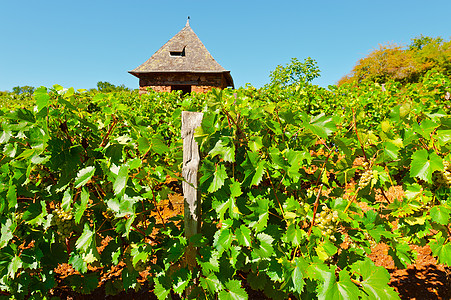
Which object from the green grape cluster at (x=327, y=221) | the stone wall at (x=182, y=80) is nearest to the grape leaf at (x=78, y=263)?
the green grape cluster at (x=327, y=221)

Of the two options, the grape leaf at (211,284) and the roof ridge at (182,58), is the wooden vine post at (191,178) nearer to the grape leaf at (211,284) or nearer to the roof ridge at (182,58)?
the grape leaf at (211,284)

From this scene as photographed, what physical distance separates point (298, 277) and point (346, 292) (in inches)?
9.1

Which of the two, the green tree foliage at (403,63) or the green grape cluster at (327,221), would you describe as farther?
the green tree foliage at (403,63)

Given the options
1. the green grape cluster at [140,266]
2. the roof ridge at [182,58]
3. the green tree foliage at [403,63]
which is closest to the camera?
the green grape cluster at [140,266]

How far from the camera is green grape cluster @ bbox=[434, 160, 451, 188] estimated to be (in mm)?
1445

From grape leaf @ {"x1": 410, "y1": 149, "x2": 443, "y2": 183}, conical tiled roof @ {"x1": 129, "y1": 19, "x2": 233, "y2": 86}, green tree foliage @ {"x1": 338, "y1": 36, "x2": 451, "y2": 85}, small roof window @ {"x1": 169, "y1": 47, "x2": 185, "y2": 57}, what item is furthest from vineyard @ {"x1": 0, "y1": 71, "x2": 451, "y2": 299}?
green tree foliage @ {"x1": 338, "y1": 36, "x2": 451, "y2": 85}

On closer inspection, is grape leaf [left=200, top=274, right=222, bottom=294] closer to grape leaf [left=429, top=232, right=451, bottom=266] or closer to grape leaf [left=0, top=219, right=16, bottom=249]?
grape leaf [left=0, top=219, right=16, bottom=249]

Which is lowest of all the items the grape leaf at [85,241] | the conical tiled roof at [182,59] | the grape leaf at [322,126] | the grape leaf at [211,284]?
the grape leaf at [211,284]

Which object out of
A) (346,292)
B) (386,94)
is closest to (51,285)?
(346,292)

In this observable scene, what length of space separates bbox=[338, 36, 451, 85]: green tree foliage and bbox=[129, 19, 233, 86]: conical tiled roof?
46.7ft

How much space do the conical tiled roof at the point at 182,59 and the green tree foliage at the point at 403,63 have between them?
14245 mm

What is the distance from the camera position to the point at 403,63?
25.4 metres

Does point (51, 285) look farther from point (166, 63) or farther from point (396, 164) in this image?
point (166, 63)

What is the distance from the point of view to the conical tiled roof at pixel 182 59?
1834 centimetres
